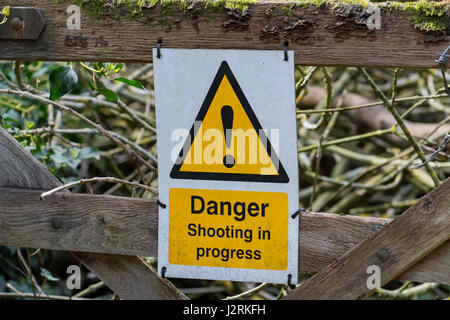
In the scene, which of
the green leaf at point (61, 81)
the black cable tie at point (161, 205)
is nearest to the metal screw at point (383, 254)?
the black cable tie at point (161, 205)

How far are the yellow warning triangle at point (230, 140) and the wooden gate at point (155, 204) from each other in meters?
0.12

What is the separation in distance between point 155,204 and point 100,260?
26 cm

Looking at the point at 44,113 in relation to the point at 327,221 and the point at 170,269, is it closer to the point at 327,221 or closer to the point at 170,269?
the point at 170,269

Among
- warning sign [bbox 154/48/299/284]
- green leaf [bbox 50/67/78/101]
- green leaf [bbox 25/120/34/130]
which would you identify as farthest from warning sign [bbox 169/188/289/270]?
green leaf [bbox 25/120/34/130]

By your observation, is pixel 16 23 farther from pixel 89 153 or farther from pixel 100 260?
pixel 89 153

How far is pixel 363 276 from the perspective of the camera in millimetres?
1377

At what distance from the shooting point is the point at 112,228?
1.49m

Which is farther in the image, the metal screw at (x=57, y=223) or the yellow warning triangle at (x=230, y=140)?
the metal screw at (x=57, y=223)

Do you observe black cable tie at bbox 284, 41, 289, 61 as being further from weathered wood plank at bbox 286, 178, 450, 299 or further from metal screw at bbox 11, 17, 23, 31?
metal screw at bbox 11, 17, 23, 31

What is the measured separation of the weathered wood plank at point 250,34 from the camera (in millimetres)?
1266

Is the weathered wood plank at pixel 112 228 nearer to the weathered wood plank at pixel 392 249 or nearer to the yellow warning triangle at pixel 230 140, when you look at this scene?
the weathered wood plank at pixel 392 249

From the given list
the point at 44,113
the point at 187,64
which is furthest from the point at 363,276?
the point at 44,113

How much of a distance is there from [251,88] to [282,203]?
0.30 metres

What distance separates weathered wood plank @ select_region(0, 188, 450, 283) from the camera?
4.58 feet
